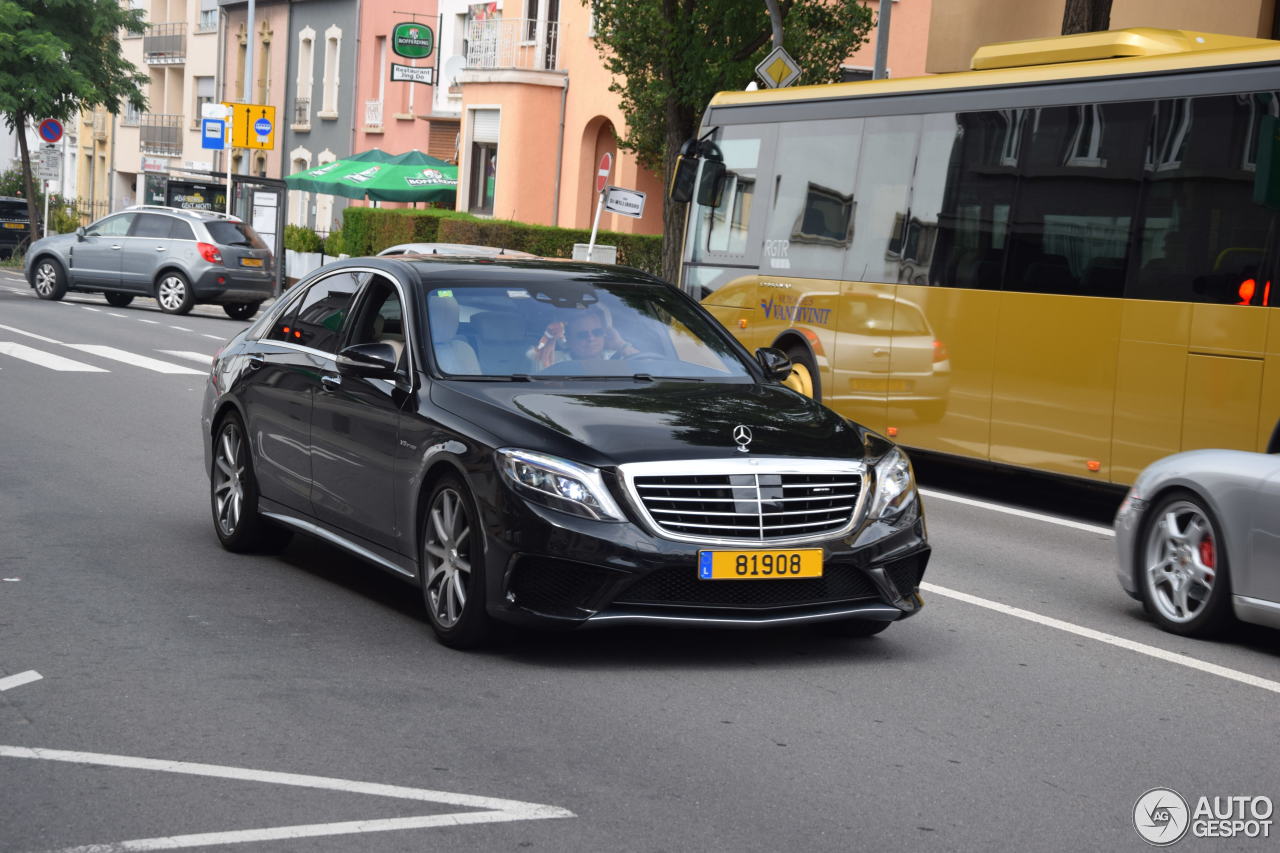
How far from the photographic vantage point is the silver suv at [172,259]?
31859 millimetres

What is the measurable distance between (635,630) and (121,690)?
7.37 ft

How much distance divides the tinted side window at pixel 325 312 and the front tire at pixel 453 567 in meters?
1.58

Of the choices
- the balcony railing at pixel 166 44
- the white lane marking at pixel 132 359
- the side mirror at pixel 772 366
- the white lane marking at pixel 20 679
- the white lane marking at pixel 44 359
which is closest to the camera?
the white lane marking at pixel 20 679

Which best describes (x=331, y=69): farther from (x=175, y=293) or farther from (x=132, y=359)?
(x=132, y=359)

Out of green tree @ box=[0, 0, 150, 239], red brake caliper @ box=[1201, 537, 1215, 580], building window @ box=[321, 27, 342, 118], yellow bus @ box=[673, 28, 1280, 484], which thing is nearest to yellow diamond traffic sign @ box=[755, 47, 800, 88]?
yellow bus @ box=[673, 28, 1280, 484]

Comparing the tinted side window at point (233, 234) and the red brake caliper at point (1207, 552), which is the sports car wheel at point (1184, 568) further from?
the tinted side window at point (233, 234)

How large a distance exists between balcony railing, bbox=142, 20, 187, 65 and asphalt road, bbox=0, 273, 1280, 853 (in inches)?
2570

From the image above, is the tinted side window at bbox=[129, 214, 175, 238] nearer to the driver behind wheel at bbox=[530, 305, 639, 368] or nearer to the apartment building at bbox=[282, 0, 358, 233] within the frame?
the apartment building at bbox=[282, 0, 358, 233]

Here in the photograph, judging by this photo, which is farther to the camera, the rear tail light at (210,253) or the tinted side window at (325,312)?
the rear tail light at (210,253)

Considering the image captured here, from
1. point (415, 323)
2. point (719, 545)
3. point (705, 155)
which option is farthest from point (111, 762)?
point (705, 155)

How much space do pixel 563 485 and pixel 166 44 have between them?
70.5 metres

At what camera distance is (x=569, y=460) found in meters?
6.96

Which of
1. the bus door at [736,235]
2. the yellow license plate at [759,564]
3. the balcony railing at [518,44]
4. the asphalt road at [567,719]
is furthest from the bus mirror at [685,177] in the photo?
the balcony railing at [518,44]

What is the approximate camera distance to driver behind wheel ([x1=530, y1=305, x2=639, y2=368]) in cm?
811
